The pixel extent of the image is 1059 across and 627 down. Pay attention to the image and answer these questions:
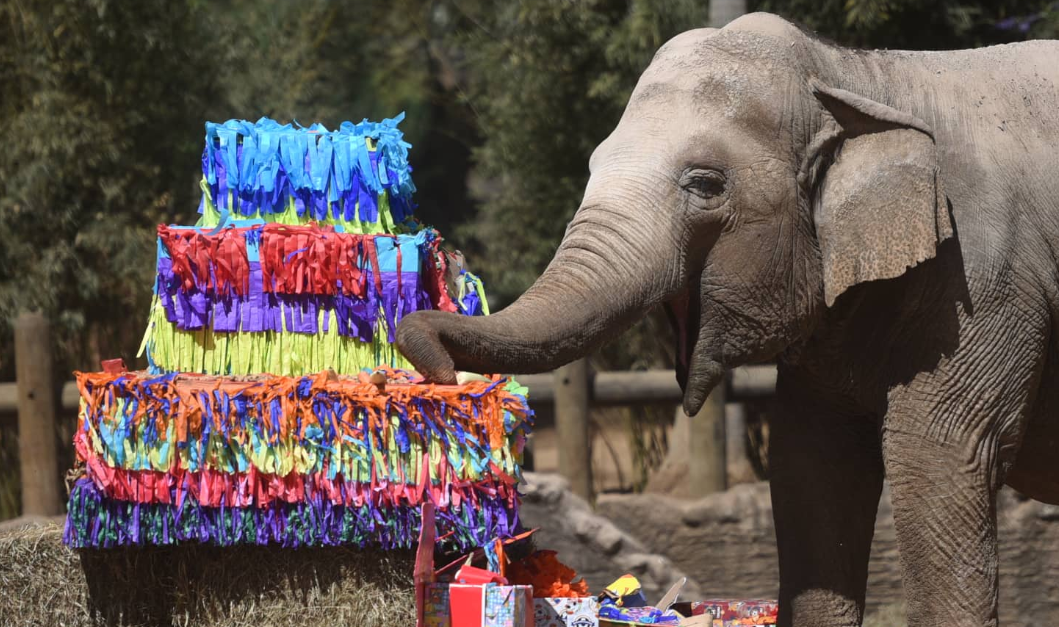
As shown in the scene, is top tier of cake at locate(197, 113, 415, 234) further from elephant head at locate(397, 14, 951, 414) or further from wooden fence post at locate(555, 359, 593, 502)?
wooden fence post at locate(555, 359, 593, 502)

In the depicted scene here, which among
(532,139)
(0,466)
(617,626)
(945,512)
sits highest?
(532,139)

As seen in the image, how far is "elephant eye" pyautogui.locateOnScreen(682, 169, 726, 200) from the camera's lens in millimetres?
3480

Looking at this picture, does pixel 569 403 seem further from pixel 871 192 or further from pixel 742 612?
pixel 871 192

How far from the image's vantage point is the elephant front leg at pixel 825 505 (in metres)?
4.11

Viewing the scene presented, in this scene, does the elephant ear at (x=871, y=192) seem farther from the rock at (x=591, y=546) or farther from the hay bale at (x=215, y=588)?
the rock at (x=591, y=546)

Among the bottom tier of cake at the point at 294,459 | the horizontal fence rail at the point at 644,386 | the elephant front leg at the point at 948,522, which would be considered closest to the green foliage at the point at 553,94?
the horizontal fence rail at the point at 644,386

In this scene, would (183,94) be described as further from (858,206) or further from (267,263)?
(858,206)

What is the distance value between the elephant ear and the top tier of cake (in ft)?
5.22

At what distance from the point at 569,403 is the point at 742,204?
4746 millimetres

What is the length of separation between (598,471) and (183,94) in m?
4.57

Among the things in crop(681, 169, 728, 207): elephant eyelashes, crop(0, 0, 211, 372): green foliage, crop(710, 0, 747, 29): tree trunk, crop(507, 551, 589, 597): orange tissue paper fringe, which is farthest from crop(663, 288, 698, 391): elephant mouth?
crop(0, 0, 211, 372): green foliage

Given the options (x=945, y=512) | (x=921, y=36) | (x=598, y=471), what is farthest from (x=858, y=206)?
(x=598, y=471)

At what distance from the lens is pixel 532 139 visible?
10086 mm

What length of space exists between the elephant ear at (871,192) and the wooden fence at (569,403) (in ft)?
14.6
